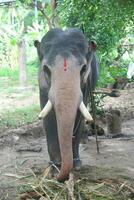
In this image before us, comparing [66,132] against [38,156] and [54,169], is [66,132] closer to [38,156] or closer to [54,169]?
[54,169]

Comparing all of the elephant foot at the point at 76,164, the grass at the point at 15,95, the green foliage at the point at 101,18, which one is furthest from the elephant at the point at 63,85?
the grass at the point at 15,95

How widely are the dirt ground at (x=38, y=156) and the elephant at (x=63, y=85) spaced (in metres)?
0.57

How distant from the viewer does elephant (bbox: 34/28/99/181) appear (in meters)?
3.75

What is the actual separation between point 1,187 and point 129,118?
4970mm

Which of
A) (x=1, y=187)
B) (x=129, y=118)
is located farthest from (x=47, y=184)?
(x=129, y=118)

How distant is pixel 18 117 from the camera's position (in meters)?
8.70

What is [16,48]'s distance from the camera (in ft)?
45.5

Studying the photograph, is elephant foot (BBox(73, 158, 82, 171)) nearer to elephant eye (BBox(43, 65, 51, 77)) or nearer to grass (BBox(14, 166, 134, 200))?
grass (BBox(14, 166, 134, 200))

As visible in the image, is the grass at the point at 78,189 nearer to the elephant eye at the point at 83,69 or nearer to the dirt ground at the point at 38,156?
the dirt ground at the point at 38,156

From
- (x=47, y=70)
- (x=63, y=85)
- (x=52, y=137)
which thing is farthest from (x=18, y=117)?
(x=63, y=85)


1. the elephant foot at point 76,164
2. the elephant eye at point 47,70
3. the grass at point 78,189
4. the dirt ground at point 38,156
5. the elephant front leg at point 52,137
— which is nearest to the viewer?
the grass at point 78,189

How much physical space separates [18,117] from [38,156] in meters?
2.66

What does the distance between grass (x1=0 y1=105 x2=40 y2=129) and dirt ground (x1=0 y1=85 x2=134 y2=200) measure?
427 mm

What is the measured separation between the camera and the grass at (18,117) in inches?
318
